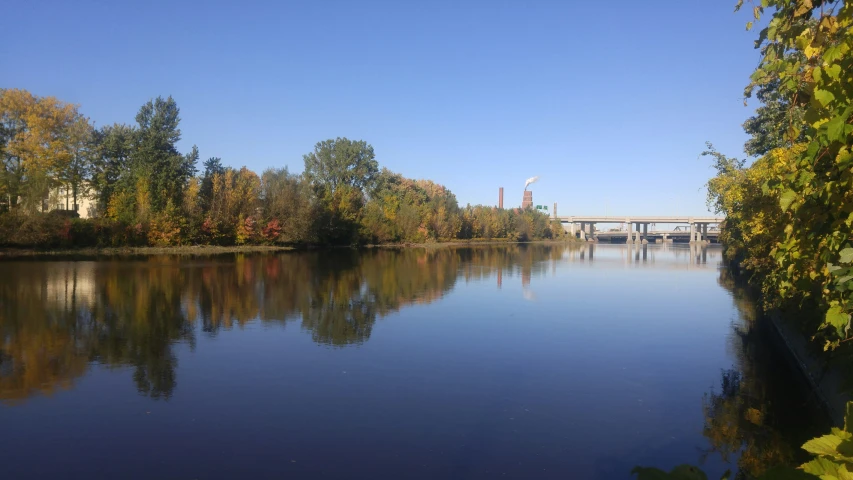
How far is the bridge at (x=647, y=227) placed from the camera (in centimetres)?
13736

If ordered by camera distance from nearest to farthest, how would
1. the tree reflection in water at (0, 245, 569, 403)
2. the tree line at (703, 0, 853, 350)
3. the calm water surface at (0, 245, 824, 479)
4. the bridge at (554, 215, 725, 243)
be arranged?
1. the tree line at (703, 0, 853, 350)
2. the calm water surface at (0, 245, 824, 479)
3. the tree reflection in water at (0, 245, 569, 403)
4. the bridge at (554, 215, 725, 243)

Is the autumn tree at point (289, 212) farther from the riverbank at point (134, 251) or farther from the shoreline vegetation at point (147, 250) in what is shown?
the riverbank at point (134, 251)

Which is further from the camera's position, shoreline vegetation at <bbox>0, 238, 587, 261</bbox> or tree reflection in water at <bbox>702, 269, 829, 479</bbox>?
shoreline vegetation at <bbox>0, 238, 587, 261</bbox>

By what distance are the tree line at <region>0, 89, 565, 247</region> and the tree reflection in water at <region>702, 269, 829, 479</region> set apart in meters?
47.4

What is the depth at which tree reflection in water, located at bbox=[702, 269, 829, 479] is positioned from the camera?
8.55 meters

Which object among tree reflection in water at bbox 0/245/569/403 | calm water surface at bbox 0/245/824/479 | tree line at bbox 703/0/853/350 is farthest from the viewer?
tree reflection in water at bbox 0/245/569/403

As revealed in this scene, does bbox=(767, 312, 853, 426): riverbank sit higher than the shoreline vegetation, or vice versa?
the shoreline vegetation

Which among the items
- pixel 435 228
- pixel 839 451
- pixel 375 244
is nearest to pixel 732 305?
pixel 839 451

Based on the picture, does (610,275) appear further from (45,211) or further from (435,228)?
(435,228)

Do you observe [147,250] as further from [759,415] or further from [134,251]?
[759,415]

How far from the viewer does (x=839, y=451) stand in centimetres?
260

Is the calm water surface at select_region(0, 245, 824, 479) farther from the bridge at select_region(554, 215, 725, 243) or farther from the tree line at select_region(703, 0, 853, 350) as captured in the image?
the bridge at select_region(554, 215, 725, 243)

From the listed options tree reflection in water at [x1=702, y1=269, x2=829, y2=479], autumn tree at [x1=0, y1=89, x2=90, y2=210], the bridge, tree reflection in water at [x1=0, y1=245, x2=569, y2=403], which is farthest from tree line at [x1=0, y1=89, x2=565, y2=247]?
the bridge

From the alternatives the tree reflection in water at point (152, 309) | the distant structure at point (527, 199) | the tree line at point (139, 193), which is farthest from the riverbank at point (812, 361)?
the distant structure at point (527, 199)
